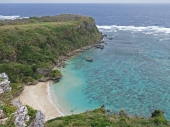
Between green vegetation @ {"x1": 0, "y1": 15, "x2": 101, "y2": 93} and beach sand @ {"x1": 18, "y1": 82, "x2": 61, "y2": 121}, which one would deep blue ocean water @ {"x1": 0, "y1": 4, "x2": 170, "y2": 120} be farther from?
green vegetation @ {"x1": 0, "y1": 15, "x2": 101, "y2": 93}

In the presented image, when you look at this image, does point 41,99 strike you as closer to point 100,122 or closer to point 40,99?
point 40,99

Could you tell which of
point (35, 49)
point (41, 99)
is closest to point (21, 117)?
point (41, 99)

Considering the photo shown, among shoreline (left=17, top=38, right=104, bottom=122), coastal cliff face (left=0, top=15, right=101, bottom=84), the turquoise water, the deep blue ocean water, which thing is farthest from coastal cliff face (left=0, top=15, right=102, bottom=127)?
the deep blue ocean water

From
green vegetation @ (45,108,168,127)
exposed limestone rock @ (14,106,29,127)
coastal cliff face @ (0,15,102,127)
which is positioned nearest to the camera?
exposed limestone rock @ (14,106,29,127)

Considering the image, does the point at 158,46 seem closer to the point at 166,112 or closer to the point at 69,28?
the point at 69,28

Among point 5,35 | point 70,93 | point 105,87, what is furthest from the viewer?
point 5,35

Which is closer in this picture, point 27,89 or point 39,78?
point 27,89

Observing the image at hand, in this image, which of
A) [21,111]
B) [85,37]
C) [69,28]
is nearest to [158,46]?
[85,37]
